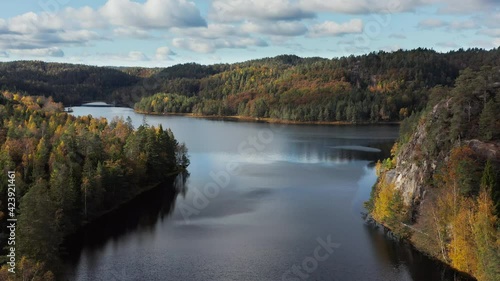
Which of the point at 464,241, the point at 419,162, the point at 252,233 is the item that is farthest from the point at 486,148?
the point at 252,233

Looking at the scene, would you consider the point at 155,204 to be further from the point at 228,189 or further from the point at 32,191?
the point at 32,191

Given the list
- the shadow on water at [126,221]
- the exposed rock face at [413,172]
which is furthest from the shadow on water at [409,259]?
the shadow on water at [126,221]

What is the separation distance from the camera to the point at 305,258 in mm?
41969

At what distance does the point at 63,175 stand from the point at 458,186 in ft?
122

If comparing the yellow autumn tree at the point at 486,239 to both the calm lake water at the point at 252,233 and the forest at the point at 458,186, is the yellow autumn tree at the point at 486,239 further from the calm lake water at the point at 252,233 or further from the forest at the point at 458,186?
the calm lake water at the point at 252,233

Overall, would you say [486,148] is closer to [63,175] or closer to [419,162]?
[419,162]

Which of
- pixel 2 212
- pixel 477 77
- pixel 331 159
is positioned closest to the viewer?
pixel 2 212

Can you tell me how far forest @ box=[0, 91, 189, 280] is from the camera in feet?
111

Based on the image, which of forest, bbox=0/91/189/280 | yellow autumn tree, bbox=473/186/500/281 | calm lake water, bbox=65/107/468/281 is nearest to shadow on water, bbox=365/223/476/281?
calm lake water, bbox=65/107/468/281

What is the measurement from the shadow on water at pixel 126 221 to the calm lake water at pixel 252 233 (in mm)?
115

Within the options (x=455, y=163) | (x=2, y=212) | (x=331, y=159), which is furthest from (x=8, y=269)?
(x=331, y=159)

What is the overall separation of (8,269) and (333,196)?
43137mm

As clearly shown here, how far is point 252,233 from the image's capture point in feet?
159

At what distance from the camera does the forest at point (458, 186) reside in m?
37.5
